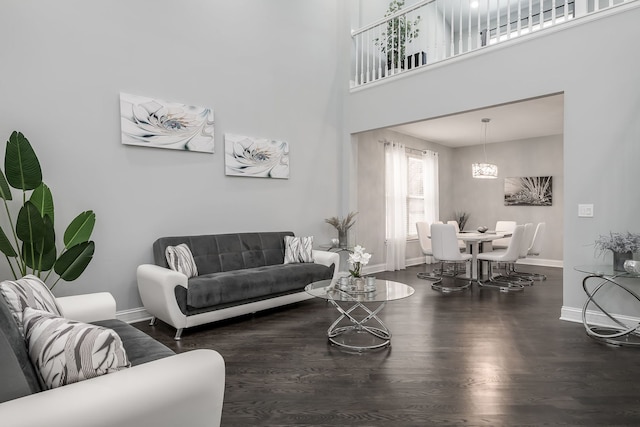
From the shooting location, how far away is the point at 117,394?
1.15m

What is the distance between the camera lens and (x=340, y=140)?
614 cm

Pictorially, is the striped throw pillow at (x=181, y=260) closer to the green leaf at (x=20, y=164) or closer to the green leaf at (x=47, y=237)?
the green leaf at (x=47, y=237)

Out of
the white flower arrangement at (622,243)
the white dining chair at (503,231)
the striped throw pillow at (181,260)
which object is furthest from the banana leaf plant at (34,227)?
the white dining chair at (503,231)

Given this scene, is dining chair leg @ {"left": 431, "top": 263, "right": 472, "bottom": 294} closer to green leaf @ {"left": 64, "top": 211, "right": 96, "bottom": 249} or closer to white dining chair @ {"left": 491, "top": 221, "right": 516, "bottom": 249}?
white dining chair @ {"left": 491, "top": 221, "right": 516, "bottom": 249}

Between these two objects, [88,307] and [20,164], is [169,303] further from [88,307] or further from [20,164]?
[20,164]

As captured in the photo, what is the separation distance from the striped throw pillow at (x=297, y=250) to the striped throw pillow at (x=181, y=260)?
1.27 metres

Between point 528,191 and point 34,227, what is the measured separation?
27.4 feet

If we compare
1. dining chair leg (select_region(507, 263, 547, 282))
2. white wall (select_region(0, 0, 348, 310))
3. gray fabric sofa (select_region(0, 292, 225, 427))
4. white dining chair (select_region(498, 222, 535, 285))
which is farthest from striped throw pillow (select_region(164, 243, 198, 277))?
dining chair leg (select_region(507, 263, 547, 282))

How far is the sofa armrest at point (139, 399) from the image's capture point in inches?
40.9

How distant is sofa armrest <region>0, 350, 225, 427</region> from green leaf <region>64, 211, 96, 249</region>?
7.80ft

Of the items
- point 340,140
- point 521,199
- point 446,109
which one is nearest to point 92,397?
point 446,109

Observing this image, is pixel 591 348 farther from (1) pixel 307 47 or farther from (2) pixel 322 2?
(2) pixel 322 2

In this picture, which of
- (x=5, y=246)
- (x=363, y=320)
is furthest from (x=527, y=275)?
(x=5, y=246)

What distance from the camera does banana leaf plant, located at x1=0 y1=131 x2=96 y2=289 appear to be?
112 inches
